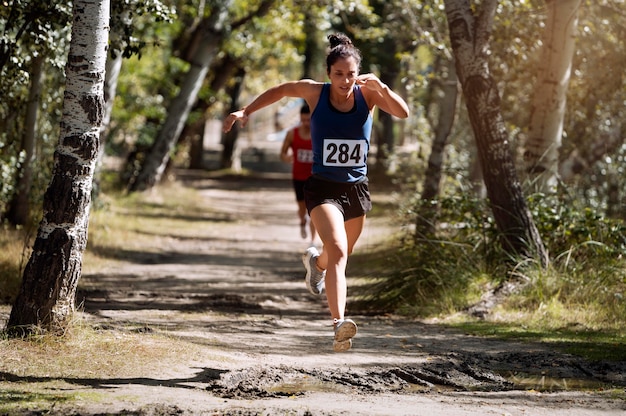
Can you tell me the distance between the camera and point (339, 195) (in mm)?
6750

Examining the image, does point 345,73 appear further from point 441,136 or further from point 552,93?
point 441,136

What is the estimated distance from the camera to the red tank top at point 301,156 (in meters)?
13.1

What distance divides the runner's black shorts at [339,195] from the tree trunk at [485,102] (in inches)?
128

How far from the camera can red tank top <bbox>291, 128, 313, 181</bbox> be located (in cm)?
1310

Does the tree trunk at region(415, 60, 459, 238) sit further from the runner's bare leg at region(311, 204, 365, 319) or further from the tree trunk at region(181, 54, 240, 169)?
the tree trunk at region(181, 54, 240, 169)

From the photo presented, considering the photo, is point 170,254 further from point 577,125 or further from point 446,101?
point 577,125

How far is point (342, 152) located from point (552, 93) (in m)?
5.07

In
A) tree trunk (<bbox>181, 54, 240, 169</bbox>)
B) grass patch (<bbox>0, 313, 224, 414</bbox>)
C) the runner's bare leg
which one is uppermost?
tree trunk (<bbox>181, 54, 240, 169</bbox>)

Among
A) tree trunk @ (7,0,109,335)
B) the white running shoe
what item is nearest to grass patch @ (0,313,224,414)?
tree trunk @ (7,0,109,335)

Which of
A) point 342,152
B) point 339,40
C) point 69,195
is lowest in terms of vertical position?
point 69,195

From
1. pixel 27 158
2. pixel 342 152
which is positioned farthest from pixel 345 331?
pixel 27 158

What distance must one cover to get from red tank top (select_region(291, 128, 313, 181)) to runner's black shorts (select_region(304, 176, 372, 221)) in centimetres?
618

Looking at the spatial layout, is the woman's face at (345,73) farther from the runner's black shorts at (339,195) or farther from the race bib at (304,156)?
the race bib at (304,156)

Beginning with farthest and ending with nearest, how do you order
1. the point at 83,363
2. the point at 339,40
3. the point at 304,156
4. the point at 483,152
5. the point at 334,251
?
the point at 304,156 → the point at 483,152 → the point at 339,40 → the point at 334,251 → the point at 83,363
